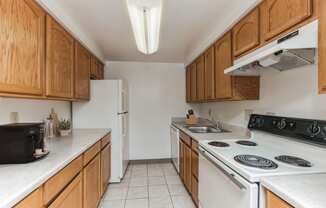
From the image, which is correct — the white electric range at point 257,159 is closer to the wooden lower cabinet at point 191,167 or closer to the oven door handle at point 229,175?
the oven door handle at point 229,175

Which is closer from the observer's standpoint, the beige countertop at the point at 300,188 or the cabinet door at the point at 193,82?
the beige countertop at the point at 300,188

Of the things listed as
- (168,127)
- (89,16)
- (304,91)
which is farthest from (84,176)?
(168,127)

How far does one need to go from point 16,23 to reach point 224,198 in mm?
1890

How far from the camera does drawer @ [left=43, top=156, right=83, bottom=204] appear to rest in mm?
1087

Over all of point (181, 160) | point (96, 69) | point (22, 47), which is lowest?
point (181, 160)

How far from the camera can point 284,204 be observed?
82 cm

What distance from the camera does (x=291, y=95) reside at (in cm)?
151

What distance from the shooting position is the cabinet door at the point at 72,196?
1.22 m

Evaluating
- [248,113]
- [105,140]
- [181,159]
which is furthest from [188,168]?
[105,140]

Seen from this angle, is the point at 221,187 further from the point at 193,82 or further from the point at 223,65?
the point at 193,82

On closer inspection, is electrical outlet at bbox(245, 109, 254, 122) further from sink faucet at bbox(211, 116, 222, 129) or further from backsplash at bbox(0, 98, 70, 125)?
backsplash at bbox(0, 98, 70, 125)

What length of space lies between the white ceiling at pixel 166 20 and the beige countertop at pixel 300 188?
1354mm

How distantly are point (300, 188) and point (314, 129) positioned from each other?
0.57 m

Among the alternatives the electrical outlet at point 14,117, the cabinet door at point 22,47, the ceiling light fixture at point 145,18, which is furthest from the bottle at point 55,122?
the ceiling light fixture at point 145,18
